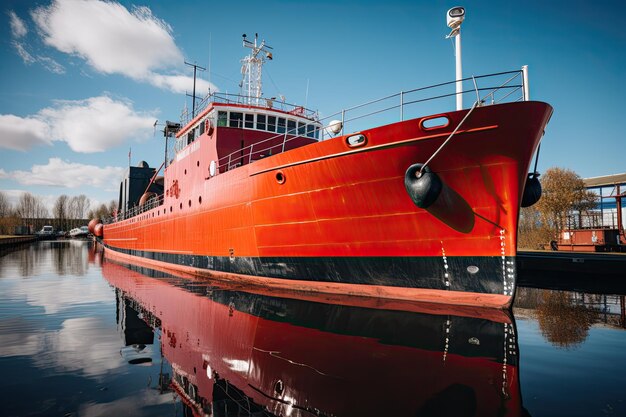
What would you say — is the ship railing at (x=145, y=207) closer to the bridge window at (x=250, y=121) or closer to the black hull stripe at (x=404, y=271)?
the bridge window at (x=250, y=121)

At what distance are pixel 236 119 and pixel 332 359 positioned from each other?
11.4 meters

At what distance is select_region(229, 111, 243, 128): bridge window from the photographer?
1367cm

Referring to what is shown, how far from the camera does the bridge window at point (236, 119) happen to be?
1367 centimetres

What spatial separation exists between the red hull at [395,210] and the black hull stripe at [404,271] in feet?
0.07

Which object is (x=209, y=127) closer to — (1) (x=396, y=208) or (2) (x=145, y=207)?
(1) (x=396, y=208)

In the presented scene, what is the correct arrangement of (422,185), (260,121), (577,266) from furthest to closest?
1. (260,121)
2. (577,266)
3. (422,185)

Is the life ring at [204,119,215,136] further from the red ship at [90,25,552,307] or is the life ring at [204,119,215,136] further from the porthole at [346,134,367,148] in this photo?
the porthole at [346,134,367,148]

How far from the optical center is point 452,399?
3.20m

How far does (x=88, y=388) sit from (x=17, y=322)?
173 inches

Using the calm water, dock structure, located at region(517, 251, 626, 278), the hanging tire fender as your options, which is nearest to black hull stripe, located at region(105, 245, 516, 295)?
the calm water

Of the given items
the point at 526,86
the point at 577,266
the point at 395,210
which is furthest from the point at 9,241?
the point at 577,266

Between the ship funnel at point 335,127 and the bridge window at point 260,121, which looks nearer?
the ship funnel at point 335,127

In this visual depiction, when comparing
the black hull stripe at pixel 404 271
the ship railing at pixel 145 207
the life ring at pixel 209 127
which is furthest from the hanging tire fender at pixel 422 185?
the ship railing at pixel 145 207

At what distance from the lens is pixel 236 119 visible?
13742mm
